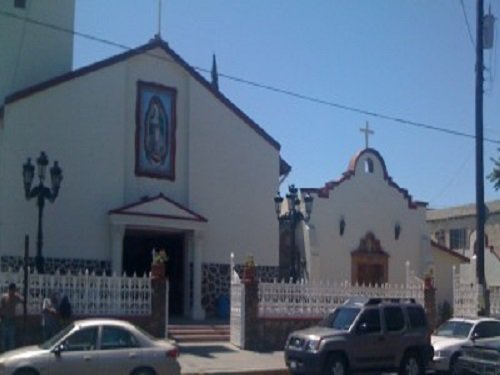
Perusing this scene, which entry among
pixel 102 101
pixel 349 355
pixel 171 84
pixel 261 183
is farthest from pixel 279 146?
pixel 349 355

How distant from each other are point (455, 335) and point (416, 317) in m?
2.34

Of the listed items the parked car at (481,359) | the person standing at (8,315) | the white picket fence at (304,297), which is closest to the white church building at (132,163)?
the white picket fence at (304,297)

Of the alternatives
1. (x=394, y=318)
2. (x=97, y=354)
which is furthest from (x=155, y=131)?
(x=97, y=354)

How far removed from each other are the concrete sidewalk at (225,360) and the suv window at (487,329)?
16.8 feet

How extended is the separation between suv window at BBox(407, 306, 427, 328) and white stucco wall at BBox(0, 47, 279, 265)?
34.8 ft

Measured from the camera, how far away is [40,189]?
22.3 metres

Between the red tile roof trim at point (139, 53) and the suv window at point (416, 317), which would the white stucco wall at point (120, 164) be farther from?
the suv window at point (416, 317)

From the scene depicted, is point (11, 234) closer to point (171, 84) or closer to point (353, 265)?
point (171, 84)

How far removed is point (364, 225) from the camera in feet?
107

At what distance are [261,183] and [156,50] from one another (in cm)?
619

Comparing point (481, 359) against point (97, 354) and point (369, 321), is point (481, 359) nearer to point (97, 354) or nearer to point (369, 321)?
point (369, 321)

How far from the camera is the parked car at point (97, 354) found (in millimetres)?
15297

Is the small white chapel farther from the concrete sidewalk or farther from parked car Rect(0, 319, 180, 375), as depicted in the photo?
parked car Rect(0, 319, 180, 375)

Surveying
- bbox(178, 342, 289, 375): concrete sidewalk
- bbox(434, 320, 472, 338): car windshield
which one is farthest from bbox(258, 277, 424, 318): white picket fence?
bbox(434, 320, 472, 338): car windshield
